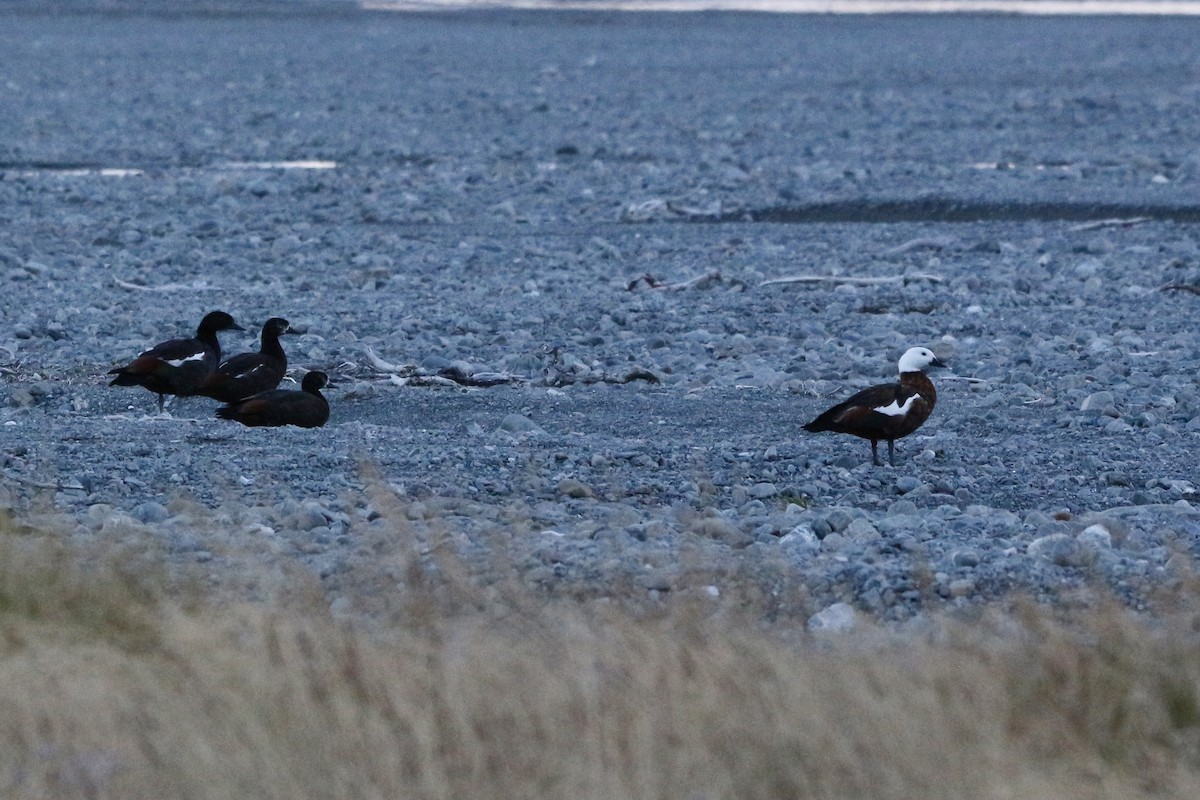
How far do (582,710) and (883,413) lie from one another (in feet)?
11.8

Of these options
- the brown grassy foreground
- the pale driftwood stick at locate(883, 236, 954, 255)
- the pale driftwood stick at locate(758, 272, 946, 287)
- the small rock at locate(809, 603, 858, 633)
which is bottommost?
the pale driftwood stick at locate(883, 236, 954, 255)

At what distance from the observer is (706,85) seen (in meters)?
26.5

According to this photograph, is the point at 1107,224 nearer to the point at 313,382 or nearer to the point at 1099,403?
the point at 1099,403

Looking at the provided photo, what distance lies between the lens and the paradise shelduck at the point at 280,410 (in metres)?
8.58

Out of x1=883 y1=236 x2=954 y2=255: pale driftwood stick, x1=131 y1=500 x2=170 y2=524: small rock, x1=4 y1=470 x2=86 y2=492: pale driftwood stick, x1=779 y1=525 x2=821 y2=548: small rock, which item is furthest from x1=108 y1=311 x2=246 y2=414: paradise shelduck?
x1=883 y1=236 x2=954 y2=255: pale driftwood stick

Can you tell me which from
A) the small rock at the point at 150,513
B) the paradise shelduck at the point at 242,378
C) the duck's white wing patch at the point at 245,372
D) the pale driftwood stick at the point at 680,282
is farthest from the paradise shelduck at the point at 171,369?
the pale driftwood stick at the point at 680,282

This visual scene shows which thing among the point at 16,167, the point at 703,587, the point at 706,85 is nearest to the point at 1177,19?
the point at 706,85

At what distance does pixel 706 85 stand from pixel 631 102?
262 cm

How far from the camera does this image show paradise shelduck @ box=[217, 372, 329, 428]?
8578mm

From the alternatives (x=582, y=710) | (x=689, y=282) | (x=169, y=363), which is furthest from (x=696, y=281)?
(x=582, y=710)

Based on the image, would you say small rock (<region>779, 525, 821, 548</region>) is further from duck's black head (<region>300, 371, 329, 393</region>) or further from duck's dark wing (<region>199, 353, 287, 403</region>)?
duck's dark wing (<region>199, 353, 287, 403</region>)

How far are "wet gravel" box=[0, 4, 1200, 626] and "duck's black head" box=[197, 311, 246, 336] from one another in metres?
0.40

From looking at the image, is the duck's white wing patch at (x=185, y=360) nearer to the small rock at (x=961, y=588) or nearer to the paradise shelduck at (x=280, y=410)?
the paradise shelduck at (x=280, y=410)

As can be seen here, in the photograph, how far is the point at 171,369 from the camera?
916 centimetres
